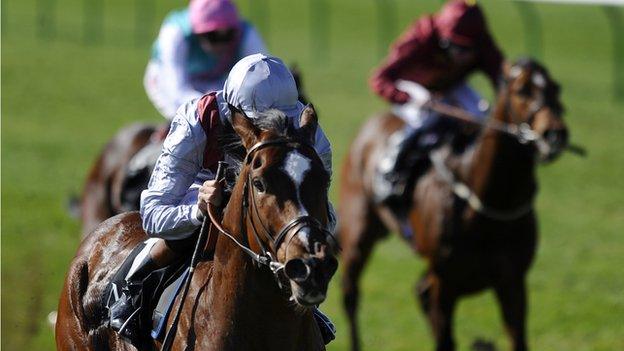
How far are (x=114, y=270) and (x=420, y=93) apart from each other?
5198mm

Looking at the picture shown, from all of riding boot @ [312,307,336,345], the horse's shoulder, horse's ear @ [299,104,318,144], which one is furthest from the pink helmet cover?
horse's ear @ [299,104,318,144]

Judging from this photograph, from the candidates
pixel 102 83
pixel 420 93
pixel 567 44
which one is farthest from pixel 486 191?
pixel 567 44

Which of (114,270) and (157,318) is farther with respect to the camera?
(114,270)

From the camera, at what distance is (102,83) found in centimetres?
2900

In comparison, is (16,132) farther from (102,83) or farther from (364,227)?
(364,227)

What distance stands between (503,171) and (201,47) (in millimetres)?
2415

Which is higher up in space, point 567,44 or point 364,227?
point 364,227

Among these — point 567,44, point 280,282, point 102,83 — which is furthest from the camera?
point 567,44

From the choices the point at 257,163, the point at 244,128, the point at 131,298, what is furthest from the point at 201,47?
the point at 257,163

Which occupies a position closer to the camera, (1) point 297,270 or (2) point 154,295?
(1) point 297,270

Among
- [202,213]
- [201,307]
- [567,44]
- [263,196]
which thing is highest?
[263,196]

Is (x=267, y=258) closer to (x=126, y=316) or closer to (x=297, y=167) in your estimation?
(x=297, y=167)

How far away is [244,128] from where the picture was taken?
16.3 ft

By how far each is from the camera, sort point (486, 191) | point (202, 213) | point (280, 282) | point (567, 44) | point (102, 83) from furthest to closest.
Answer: point (567, 44) → point (102, 83) → point (486, 191) → point (202, 213) → point (280, 282)
